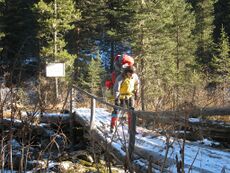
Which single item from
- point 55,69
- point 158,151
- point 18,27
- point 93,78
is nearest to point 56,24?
point 93,78

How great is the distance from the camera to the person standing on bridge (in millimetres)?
7188

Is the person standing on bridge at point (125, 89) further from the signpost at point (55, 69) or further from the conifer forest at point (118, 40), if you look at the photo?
the conifer forest at point (118, 40)

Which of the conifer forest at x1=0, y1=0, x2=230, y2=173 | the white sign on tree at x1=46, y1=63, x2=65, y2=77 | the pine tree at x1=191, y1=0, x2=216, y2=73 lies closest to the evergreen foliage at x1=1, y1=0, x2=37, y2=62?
the conifer forest at x1=0, y1=0, x2=230, y2=173

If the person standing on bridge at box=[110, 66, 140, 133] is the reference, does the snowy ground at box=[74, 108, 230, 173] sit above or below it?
below

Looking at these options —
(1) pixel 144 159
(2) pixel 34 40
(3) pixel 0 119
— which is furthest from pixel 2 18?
(3) pixel 0 119

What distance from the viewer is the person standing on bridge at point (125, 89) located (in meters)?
7.19

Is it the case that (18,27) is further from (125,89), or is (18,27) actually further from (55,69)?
(125,89)

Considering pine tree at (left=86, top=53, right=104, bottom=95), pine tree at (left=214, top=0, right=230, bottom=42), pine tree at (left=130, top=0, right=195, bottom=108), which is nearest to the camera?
pine tree at (left=130, top=0, right=195, bottom=108)

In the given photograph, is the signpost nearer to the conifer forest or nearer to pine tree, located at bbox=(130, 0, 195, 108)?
the conifer forest

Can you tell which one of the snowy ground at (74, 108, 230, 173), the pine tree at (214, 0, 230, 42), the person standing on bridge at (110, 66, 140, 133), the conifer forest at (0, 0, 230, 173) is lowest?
the snowy ground at (74, 108, 230, 173)

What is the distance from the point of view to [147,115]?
3.95 m

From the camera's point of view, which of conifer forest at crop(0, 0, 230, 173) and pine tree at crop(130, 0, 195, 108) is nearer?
pine tree at crop(130, 0, 195, 108)

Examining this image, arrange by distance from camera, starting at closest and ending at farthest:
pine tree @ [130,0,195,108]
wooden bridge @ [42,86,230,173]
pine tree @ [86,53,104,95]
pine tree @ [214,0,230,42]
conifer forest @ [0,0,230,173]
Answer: wooden bridge @ [42,86,230,173] → pine tree @ [130,0,195,108] → conifer forest @ [0,0,230,173] → pine tree @ [86,53,104,95] → pine tree @ [214,0,230,42]

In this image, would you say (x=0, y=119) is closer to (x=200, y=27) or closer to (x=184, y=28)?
(x=184, y=28)
